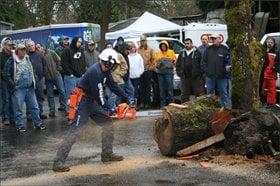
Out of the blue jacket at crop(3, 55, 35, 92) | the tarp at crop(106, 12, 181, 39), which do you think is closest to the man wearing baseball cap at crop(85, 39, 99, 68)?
the blue jacket at crop(3, 55, 35, 92)

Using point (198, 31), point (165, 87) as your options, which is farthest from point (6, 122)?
point (198, 31)

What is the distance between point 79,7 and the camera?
117 ft

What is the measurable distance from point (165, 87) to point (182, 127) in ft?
18.8

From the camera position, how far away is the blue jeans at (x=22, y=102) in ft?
37.5

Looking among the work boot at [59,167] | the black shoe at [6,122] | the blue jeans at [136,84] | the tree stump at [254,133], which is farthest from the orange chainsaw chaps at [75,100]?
the blue jeans at [136,84]

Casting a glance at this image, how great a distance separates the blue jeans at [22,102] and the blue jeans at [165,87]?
3466mm

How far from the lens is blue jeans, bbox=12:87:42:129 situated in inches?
450

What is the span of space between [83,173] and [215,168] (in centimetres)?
173

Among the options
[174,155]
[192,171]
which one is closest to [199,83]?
[174,155]

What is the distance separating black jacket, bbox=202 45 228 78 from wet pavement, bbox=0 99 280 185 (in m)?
2.45

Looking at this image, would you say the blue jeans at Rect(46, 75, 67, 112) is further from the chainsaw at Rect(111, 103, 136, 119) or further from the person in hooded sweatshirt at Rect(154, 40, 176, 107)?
the chainsaw at Rect(111, 103, 136, 119)

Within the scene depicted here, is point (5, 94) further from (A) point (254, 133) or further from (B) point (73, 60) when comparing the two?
(A) point (254, 133)

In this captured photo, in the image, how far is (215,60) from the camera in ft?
39.1

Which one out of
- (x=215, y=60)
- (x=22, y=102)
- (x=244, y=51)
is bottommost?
(x=22, y=102)
